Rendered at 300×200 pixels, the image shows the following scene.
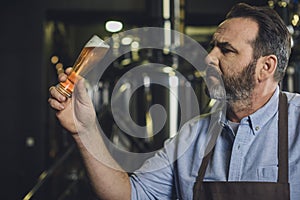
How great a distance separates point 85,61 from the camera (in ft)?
4.47

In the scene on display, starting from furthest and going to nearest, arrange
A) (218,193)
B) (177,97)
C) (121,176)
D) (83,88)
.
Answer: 1. (177,97)
2. (121,176)
3. (218,193)
4. (83,88)

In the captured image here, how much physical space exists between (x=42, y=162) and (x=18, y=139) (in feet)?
1.45

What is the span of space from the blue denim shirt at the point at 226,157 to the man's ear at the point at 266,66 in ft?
0.23

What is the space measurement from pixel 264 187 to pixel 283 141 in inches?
6.2

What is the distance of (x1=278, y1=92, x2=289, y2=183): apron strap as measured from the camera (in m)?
1.62

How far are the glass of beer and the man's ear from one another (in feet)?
2.07

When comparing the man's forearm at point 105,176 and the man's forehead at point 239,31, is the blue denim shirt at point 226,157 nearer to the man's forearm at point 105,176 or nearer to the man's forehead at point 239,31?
the man's forearm at point 105,176

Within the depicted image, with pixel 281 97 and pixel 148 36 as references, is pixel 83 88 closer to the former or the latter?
pixel 281 97

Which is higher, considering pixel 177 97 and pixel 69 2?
pixel 69 2

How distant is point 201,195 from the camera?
5.76 ft

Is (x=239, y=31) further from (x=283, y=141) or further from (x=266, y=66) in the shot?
(x=283, y=141)

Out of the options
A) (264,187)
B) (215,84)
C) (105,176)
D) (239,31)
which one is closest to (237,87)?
(215,84)

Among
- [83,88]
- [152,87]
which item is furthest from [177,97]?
[83,88]

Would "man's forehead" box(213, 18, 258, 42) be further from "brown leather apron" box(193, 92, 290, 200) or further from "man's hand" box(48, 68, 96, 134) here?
"man's hand" box(48, 68, 96, 134)
